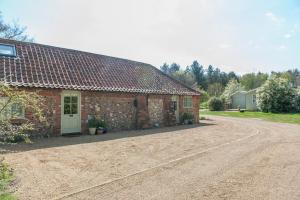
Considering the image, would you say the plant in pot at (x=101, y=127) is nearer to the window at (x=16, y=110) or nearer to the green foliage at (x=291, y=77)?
the window at (x=16, y=110)

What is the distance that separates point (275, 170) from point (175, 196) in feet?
12.4

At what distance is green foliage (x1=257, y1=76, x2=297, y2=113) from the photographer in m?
37.1

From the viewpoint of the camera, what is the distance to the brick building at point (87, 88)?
15.0 meters

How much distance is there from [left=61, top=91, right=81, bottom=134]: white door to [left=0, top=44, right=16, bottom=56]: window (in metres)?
3.73

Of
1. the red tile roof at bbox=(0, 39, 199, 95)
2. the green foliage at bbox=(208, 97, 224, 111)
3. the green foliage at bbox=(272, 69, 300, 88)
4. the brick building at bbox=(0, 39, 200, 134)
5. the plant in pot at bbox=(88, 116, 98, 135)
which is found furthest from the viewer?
the green foliage at bbox=(272, 69, 300, 88)

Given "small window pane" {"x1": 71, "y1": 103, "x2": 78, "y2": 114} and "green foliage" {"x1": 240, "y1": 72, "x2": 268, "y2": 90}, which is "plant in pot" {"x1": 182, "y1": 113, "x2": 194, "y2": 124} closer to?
"small window pane" {"x1": 71, "y1": 103, "x2": 78, "y2": 114}

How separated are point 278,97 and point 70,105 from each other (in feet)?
97.5

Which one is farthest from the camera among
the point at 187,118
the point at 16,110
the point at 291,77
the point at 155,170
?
the point at 291,77

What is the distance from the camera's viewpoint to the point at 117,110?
59.2 feet

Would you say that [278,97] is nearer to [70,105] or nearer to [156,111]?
[156,111]

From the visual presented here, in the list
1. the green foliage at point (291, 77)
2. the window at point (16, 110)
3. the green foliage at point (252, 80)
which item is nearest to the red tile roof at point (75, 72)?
the window at point (16, 110)

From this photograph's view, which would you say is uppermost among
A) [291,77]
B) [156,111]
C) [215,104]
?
[291,77]

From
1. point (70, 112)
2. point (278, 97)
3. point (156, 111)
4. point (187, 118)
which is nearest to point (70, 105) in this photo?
point (70, 112)

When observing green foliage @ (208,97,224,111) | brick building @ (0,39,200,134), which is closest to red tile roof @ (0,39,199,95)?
brick building @ (0,39,200,134)
